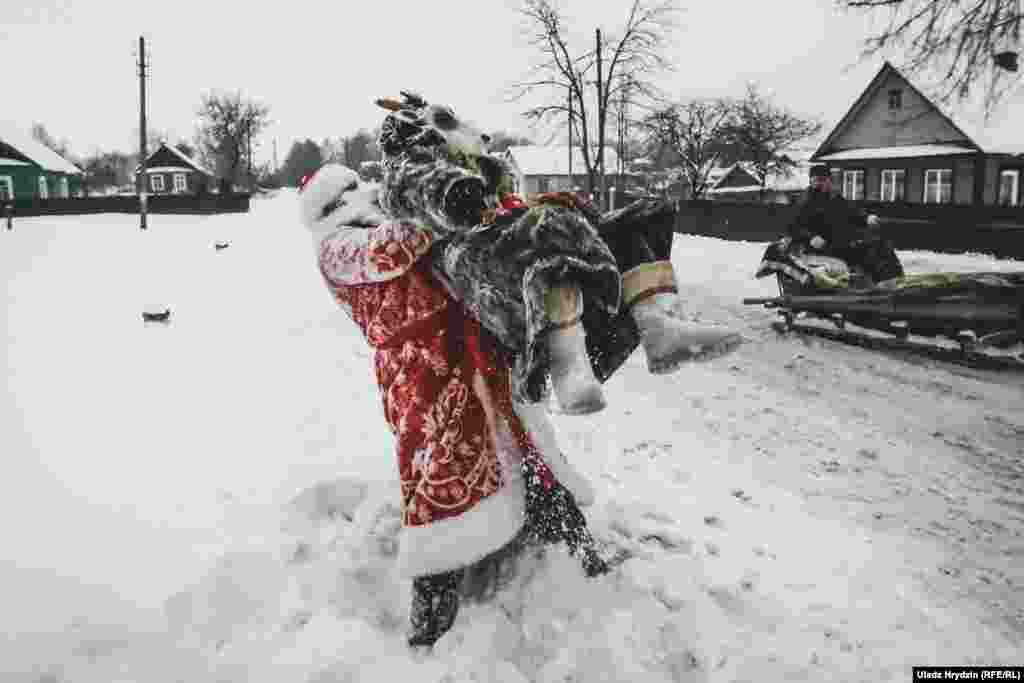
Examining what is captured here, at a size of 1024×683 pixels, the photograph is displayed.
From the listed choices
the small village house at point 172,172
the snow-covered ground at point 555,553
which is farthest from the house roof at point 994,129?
the small village house at point 172,172

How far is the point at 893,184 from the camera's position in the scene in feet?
102

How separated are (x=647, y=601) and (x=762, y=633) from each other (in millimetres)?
380

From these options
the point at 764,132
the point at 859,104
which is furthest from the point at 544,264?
the point at 764,132

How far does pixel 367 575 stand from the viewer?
8.16ft

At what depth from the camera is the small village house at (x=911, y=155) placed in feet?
86.6

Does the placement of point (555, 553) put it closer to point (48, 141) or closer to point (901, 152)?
point (901, 152)

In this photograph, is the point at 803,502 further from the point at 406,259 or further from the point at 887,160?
the point at 887,160

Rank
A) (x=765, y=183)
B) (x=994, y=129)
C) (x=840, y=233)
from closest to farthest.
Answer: (x=840, y=233) < (x=994, y=129) < (x=765, y=183)

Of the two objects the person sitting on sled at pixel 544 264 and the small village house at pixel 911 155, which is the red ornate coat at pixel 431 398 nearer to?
the person sitting on sled at pixel 544 264

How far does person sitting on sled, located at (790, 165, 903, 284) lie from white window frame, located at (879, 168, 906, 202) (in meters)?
27.1

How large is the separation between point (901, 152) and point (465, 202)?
33.8 meters

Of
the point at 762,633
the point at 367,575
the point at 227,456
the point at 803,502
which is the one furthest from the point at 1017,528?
the point at 227,456

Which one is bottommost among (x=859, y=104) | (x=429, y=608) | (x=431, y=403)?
(x=429, y=608)

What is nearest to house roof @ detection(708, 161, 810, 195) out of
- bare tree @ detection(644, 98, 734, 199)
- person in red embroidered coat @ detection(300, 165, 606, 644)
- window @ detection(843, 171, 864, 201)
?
bare tree @ detection(644, 98, 734, 199)
